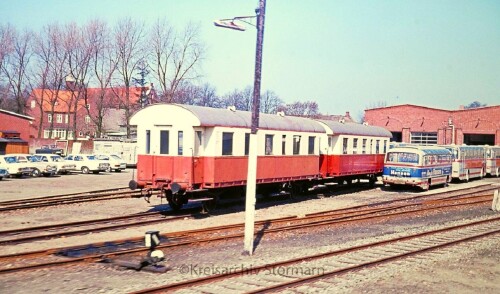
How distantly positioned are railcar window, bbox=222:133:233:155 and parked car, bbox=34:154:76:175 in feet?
77.0

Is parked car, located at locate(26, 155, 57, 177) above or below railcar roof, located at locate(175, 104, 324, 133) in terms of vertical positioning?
below

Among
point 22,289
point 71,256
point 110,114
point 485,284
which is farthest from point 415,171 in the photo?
point 110,114

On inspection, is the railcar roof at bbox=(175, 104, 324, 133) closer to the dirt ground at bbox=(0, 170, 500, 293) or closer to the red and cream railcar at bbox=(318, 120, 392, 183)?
the red and cream railcar at bbox=(318, 120, 392, 183)

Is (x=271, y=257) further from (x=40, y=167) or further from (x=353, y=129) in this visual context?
(x=40, y=167)

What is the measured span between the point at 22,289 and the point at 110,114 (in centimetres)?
9491

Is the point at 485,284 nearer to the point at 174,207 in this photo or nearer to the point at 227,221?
the point at 227,221

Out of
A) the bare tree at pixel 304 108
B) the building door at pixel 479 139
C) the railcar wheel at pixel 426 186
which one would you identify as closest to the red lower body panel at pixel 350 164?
the railcar wheel at pixel 426 186

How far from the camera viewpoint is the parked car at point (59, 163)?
3783 cm

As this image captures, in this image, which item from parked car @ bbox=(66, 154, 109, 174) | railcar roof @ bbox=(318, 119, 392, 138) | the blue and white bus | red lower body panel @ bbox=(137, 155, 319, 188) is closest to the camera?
red lower body panel @ bbox=(137, 155, 319, 188)

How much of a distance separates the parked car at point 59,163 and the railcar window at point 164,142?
74.2ft

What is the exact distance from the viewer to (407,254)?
476 inches

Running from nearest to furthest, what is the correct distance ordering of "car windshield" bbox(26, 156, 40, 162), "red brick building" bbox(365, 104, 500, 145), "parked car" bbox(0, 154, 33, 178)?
"parked car" bbox(0, 154, 33, 178)
"car windshield" bbox(26, 156, 40, 162)
"red brick building" bbox(365, 104, 500, 145)

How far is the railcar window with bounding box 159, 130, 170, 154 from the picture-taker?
1797cm

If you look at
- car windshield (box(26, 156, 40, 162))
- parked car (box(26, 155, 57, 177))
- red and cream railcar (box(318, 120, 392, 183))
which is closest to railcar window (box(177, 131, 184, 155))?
red and cream railcar (box(318, 120, 392, 183))
